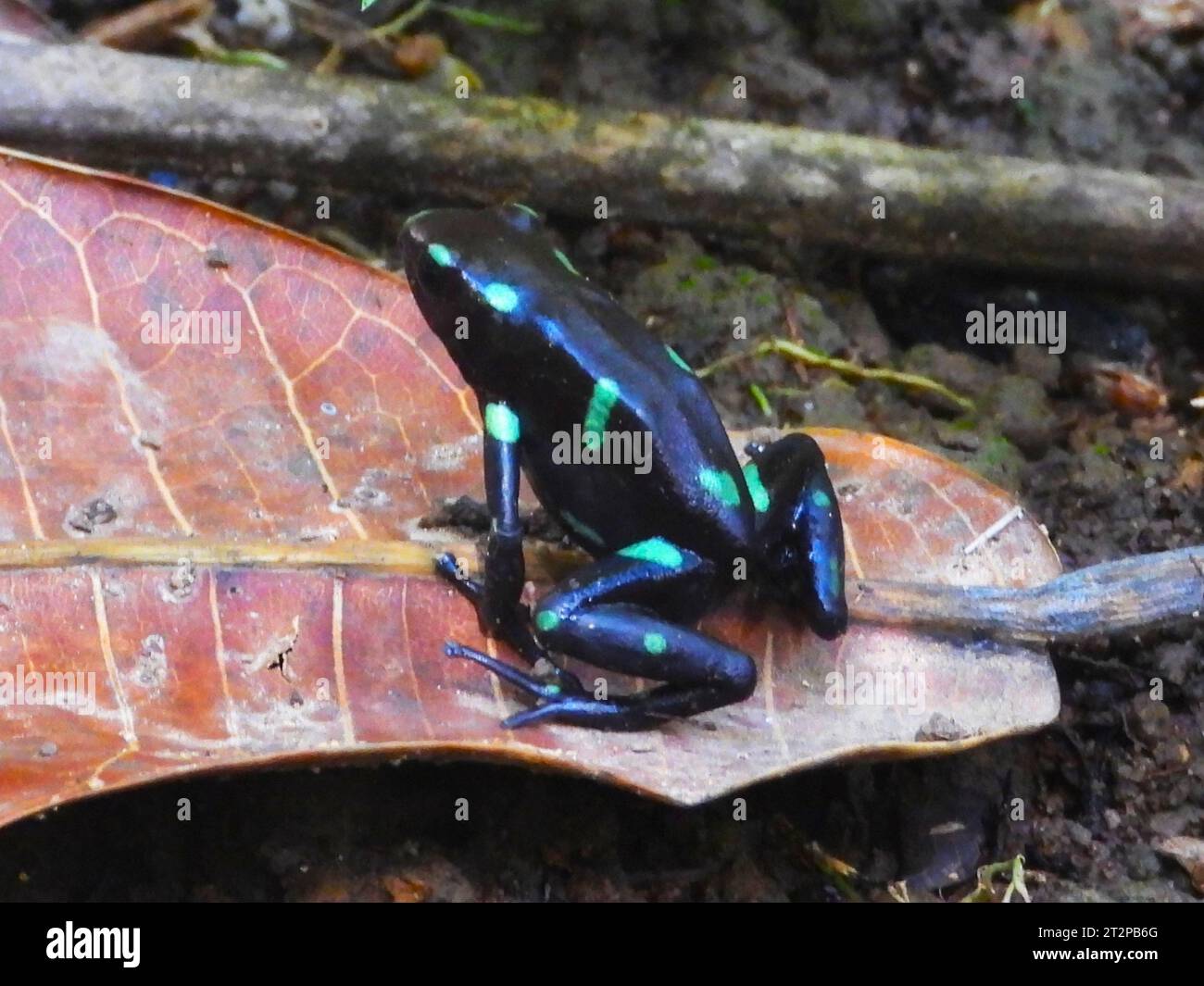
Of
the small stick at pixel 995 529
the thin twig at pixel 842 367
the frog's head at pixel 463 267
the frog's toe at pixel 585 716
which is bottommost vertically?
the frog's toe at pixel 585 716

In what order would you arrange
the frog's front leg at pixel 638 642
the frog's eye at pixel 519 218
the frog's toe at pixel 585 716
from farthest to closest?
1. the frog's eye at pixel 519 218
2. the frog's front leg at pixel 638 642
3. the frog's toe at pixel 585 716

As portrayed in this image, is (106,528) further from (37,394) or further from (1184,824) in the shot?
(1184,824)

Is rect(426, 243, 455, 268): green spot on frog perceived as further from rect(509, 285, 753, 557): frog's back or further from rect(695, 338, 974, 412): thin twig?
rect(695, 338, 974, 412): thin twig

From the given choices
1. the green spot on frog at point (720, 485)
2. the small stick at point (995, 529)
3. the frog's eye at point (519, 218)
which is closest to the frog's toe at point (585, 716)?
the green spot on frog at point (720, 485)

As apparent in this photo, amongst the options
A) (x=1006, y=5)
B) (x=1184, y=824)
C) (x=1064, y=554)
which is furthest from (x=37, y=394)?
(x=1006, y=5)

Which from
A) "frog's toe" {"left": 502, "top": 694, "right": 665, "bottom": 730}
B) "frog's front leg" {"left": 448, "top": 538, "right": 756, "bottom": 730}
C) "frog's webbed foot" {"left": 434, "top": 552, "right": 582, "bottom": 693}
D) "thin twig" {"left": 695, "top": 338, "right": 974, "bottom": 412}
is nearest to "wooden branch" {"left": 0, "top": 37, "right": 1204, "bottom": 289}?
"thin twig" {"left": 695, "top": 338, "right": 974, "bottom": 412}

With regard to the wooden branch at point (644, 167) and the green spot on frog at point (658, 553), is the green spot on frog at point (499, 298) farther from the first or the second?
the wooden branch at point (644, 167)
